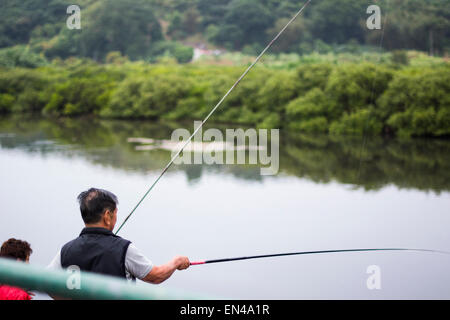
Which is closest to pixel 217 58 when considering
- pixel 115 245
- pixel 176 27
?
pixel 176 27

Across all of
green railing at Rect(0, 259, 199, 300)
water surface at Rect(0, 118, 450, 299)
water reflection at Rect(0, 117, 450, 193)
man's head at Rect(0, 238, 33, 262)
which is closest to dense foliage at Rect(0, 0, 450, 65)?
water reflection at Rect(0, 117, 450, 193)

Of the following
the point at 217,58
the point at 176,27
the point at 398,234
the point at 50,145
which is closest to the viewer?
the point at 398,234

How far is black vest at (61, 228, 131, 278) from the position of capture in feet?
4.83

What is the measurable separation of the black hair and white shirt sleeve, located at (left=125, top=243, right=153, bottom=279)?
0.14 metres

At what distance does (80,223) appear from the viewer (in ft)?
22.8

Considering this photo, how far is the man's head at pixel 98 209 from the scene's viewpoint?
1543 millimetres

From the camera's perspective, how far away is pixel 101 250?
1.48 metres

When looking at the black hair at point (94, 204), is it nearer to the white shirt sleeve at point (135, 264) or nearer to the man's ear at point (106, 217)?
the man's ear at point (106, 217)

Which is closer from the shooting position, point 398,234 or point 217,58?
point 398,234

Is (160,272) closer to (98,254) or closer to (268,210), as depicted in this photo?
(98,254)

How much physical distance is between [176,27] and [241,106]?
1696 centimetres

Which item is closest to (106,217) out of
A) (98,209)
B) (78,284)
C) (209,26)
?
(98,209)

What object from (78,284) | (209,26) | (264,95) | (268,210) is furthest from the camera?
(209,26)

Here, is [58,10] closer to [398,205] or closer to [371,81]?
[371,81]
